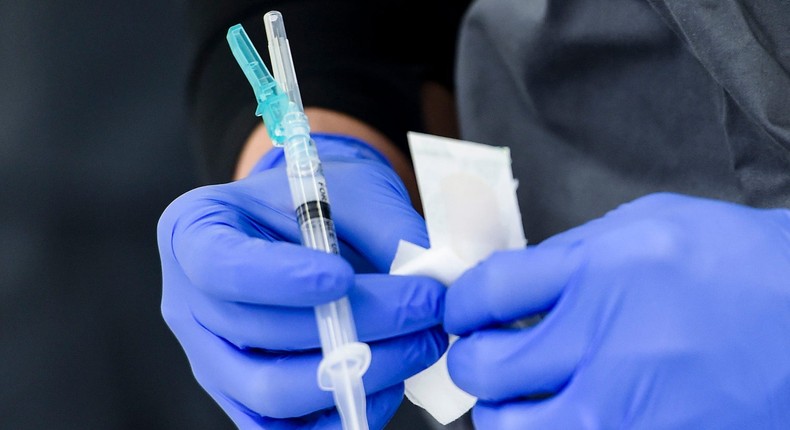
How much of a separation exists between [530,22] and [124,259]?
0.77m

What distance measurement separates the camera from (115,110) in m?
1.26

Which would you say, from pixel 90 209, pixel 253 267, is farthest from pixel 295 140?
pixel 90 209

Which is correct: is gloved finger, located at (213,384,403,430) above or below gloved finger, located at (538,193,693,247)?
below

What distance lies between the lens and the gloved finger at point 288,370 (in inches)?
22.4

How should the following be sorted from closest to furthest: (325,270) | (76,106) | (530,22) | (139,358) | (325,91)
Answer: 1. (325,270)
2. (530,22)
3. (325,91)
4. (139,358)
5. (76,106)

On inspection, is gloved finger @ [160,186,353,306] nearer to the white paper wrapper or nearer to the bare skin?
the white paper wrapper

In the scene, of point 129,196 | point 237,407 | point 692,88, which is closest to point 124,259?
point 129,196

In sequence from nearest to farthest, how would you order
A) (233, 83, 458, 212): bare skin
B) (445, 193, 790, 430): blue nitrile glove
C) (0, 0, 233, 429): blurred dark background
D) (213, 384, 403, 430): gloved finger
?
(445, 193, 790, 430): blue nitrile glove, (213, 384, 403, 430): gloved finger, (233, 83, 458, 212): bare skin, (0, 0, 233, 429): blurred dark background

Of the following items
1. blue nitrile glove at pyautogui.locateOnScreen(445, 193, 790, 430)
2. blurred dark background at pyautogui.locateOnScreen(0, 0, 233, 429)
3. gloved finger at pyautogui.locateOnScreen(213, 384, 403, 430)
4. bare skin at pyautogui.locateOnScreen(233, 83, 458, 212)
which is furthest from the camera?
blurred dark background at pyautogui.locateOnScreen(0, 0, 233, 429)

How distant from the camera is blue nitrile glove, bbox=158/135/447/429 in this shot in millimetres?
540

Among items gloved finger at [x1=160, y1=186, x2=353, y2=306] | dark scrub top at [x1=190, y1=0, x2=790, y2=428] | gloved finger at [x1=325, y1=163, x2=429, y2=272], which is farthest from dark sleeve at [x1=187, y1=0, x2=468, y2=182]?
gloved finger at [x1=160, y1=186, x2=353, y2=306]

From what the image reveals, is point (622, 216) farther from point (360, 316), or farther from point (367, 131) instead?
point (367, 131)

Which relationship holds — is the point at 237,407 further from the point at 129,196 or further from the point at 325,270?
the point at 129,196

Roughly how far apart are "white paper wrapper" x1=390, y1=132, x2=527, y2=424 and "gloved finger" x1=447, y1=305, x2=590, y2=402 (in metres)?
0.07
